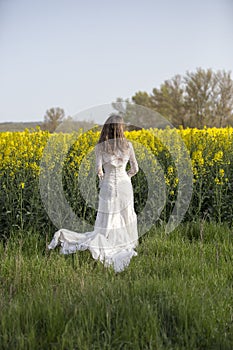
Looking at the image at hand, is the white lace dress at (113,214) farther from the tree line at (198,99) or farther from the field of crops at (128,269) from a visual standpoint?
the tree line at (198,99)

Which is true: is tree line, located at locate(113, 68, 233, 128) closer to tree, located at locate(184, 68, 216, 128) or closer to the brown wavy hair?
tree, located at locate(184, 68, 216, 128)

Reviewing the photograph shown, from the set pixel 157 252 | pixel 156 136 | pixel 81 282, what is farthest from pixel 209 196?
pixel 81 282

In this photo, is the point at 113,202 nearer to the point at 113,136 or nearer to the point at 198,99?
the point at 113,136

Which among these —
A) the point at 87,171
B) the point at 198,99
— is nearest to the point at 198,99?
the point at 198,99

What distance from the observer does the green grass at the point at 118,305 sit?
9.35ft

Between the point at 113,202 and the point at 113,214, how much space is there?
123 mm

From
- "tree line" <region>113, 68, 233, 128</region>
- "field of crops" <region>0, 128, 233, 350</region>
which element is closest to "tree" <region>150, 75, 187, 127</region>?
"tree line" <region>113, 68, 233, 128</region>

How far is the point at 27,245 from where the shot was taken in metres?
4.99

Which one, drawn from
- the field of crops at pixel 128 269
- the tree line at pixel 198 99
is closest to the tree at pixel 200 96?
the tree line at pixel 198 99

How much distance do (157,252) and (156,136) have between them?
2.61 m

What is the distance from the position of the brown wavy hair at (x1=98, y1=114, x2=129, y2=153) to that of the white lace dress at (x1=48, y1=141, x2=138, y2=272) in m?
0.05

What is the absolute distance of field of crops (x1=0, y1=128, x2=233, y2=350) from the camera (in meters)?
2.91

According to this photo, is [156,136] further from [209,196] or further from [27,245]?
[27,245]

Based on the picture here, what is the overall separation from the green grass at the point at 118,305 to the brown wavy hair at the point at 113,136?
45.5 inches
